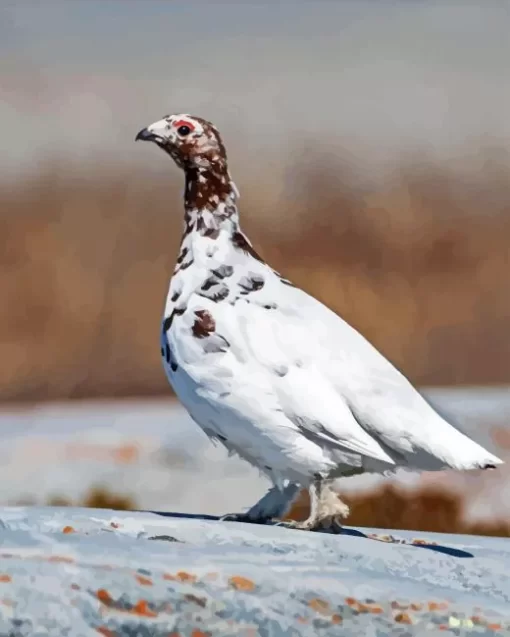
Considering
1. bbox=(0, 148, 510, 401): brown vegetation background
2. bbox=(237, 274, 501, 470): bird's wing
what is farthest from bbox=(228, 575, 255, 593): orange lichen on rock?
bbox=(0, 148, 510, 401): brown vegetation background

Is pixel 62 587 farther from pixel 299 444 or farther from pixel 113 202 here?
pixel 113 202

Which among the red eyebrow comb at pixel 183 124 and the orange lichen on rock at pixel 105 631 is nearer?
the orange lichen on rock at pixel 105 631

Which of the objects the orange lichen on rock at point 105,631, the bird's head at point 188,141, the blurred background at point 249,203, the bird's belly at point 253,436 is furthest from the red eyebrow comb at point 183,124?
the orange lichen on rock at point 105,631

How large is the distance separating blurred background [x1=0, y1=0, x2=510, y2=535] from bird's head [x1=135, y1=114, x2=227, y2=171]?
3.1 inches

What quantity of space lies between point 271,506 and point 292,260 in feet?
1.85

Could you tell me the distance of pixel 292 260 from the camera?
2334mm

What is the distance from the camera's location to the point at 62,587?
5.80ft

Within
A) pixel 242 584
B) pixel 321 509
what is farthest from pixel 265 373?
pixel 242 584

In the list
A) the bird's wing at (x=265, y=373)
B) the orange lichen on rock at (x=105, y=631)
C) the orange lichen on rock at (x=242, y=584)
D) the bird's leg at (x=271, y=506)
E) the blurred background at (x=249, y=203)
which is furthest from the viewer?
the blurred background at (x=249, y=203)

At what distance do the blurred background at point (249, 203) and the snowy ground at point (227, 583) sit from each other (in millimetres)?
299

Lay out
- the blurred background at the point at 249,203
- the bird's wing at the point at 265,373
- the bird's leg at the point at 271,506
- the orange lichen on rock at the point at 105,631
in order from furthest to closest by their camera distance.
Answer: the blurred background at the point at 249,203 → the bird's leg at the point at 271,506 → the bird's wing at the point at 265,373 → the orange lichen on rock at the point at 105,631

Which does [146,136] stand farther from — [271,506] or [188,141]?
[271,506]

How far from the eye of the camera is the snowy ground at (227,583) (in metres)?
1.75

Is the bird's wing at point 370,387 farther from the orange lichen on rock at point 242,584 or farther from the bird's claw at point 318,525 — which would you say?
the orange lichen on rock at point 242,584
